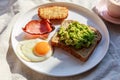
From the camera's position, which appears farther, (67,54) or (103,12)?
(103,12)

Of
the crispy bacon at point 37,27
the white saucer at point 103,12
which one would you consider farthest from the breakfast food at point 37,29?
the white saucer at point 103,12

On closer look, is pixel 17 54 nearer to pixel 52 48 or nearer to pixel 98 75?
pixel 52 48

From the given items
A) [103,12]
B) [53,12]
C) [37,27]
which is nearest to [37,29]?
[37,27]

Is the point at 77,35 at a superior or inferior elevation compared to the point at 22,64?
superior

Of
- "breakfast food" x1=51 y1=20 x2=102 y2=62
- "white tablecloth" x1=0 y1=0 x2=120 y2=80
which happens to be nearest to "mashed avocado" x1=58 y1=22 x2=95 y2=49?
"breakfast food" x1=51 y1=20 x2=102 y2=62

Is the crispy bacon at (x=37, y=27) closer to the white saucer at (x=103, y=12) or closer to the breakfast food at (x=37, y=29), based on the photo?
the breakfast food at (x=37, y=29)

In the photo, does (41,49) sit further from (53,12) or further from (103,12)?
(103,12)
